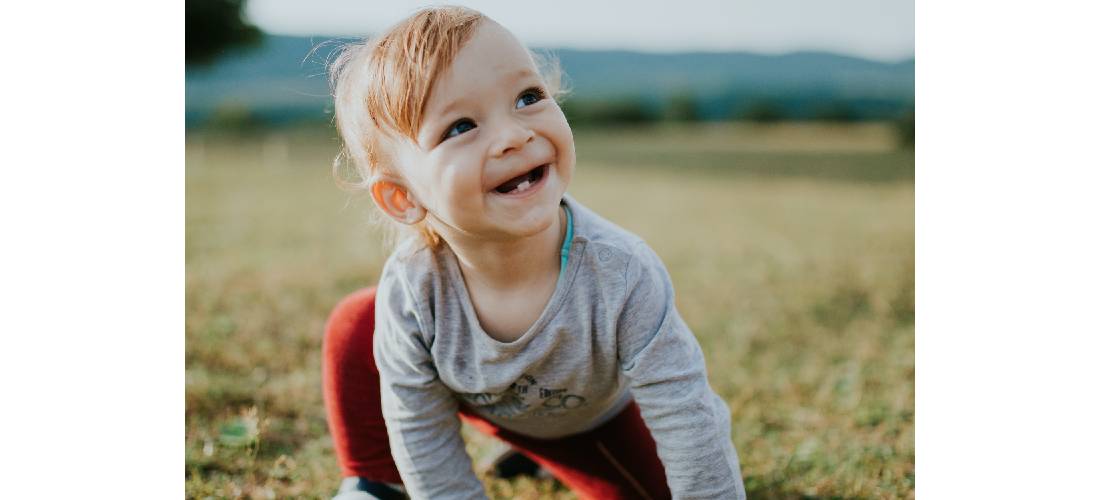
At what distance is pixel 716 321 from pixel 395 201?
1728 millimetres

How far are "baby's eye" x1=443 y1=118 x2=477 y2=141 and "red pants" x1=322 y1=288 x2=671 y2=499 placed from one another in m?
0.49

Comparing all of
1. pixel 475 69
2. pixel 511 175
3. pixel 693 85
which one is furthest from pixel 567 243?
pixel 693 85

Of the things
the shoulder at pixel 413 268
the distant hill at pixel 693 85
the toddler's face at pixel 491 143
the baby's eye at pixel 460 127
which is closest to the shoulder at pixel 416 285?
the shoulder at pixel 413 268

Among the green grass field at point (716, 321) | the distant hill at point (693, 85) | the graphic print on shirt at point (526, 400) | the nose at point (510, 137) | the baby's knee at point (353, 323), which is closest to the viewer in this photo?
the nose at point (510, 137)

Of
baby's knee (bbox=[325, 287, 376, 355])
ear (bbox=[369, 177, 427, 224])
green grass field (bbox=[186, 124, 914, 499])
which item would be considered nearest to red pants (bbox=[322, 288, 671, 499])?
baby's knee (bbox=[325, 287, 376, 355])

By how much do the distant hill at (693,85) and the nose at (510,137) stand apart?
3.70m

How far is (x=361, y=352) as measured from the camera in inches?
61.1

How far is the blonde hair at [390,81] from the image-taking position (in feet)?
3.76

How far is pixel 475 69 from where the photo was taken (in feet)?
3.74

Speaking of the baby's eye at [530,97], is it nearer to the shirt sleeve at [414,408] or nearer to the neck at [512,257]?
the neck at [512,257]

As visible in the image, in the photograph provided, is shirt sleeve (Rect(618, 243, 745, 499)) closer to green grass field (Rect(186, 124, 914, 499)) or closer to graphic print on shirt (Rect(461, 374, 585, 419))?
graphic print on shirt (Rect(461, 374, 585, 419))
